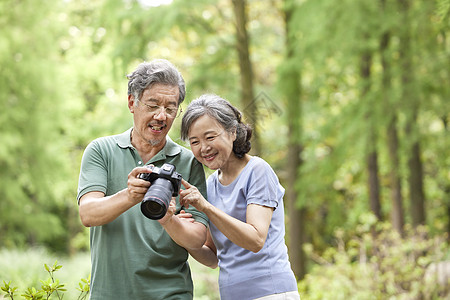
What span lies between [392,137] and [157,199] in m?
7.04

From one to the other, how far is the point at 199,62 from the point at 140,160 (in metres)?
6.53

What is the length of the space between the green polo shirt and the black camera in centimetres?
25

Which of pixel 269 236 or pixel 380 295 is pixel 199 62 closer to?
pixel 380 295

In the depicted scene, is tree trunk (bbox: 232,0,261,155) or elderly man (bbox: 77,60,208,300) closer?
elderly man (bbox: 77,60,208,300)

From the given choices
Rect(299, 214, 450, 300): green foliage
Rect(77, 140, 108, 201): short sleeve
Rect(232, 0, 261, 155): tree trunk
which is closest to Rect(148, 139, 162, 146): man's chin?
Rect(77, 140, 108, 201): short sleeve

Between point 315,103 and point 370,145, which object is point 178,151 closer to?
point 370,145

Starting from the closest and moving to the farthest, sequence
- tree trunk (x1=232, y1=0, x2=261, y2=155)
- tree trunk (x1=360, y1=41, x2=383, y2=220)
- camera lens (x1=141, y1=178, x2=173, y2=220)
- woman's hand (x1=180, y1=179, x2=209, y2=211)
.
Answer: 1. camera lens (x1=141, y1=178, x2=173, y2=220)
2. woman's hand (x1=180, y1=179, x2=209, y2=211)
3. tree trunk (x1=360, y1=41, x2=383, y2=220)
4. tree trunk (x1=232, y1=0, x2=261, y2=155)

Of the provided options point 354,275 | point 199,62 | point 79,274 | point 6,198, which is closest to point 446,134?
point 354,275

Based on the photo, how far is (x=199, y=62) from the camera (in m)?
8.85

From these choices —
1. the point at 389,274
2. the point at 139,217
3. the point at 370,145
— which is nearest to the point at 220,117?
the point at 139,217

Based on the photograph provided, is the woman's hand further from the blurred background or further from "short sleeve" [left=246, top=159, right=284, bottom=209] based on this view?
the blurred background

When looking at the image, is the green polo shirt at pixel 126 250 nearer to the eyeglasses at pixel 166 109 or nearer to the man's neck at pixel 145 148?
the man's neck at pixel 145 148

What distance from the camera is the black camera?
2.03 m

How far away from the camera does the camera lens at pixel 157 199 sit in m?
2.02
